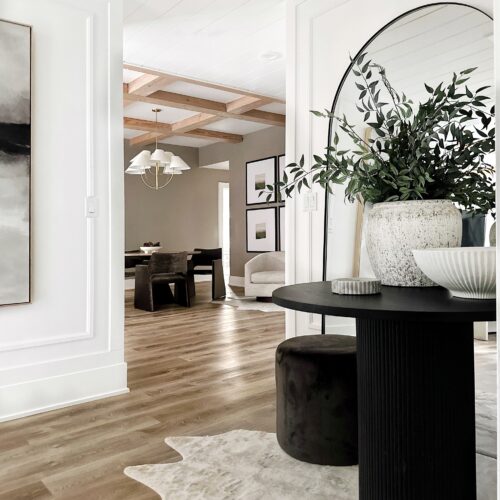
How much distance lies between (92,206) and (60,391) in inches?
41.2

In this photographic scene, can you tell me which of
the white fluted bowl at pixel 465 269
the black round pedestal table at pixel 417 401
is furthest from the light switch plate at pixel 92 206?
the white fluted bowl at pixel 465 269

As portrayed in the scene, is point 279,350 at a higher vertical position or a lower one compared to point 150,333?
higher

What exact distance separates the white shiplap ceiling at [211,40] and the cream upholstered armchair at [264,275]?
242cm

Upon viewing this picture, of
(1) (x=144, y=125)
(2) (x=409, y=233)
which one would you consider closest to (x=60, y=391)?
(2) (x=409, y=233)

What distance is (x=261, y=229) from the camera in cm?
843

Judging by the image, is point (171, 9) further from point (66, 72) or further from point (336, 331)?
point (336, 331)

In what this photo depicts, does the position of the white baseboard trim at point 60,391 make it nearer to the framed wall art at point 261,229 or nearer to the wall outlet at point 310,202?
the wall outlet at point 310,202

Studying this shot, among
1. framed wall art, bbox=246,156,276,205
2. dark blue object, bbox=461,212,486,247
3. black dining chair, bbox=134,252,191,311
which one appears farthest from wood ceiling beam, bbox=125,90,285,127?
dark blue object, bbox=461,212,486,247

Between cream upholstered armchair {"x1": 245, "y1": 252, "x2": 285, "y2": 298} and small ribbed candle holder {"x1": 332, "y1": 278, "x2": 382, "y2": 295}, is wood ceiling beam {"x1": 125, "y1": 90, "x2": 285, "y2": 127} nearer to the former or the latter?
cream upholstered armchair {"x1": 245, "y1": 252, "x2": 285, "y2": 298}

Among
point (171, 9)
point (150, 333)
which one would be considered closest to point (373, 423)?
point (171, 9)

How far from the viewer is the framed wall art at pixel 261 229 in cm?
823

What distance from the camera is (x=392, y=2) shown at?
2.58 metres

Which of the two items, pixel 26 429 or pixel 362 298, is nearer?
pixel 362 298

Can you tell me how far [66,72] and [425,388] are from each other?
250 cm
